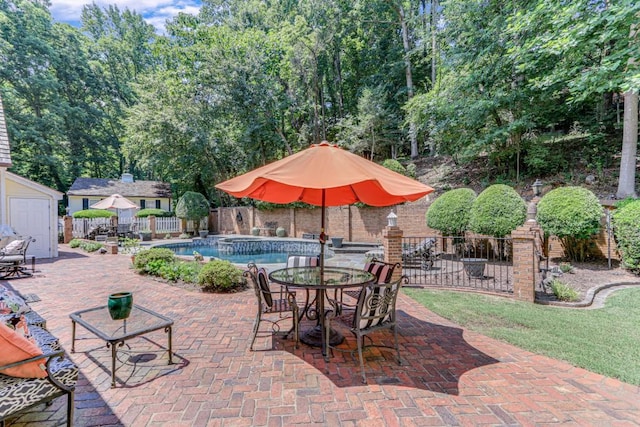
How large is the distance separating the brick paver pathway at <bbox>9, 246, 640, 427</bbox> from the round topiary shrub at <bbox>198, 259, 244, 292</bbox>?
193 cm

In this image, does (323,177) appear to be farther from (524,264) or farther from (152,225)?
(152,225)

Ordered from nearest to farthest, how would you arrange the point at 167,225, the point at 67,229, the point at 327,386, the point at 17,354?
1. the point at 17,354
2. the point at 327,386
3. the point at 67,229
4. the point at 167,225

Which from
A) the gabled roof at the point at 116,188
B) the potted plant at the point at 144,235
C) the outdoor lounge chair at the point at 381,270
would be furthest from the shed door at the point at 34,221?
the gabled roof at the point at 116,188

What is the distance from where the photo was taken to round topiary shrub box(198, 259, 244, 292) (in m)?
6.48

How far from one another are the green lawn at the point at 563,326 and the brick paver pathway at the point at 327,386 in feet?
0.97

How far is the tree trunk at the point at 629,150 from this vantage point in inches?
393

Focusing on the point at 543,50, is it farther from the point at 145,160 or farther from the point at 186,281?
the point at 145,160

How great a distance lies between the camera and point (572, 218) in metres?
8.39

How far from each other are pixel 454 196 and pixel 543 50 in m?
5.00

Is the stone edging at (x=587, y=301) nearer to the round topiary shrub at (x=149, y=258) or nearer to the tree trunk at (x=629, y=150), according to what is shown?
the tree trunk at (x=629, y=150)

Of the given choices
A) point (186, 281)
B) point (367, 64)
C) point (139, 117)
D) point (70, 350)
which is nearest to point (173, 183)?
point (139, 117)

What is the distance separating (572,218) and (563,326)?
523 cm

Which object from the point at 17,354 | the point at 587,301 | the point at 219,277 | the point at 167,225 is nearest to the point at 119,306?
the point at 17,354

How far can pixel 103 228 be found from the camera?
1645cm
